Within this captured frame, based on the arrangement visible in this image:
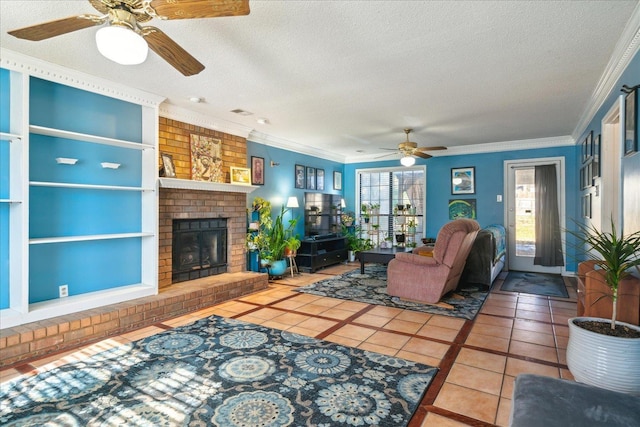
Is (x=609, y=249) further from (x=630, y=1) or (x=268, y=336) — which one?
(x=268, y=336)

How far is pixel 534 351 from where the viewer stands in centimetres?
281

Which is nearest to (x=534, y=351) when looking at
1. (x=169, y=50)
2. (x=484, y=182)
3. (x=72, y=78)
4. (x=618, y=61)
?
(x=618, y=61)

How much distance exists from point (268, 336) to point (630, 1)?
349 centimetres

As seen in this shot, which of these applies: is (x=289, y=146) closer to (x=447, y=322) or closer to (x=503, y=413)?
(x=447, y=322)

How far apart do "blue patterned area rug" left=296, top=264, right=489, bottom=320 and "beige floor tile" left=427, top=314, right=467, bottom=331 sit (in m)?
0.13

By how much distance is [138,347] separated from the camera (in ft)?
9.33

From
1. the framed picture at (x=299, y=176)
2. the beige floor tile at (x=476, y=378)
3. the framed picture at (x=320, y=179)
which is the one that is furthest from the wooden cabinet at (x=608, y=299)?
the framed picture at (x=320, y=179)

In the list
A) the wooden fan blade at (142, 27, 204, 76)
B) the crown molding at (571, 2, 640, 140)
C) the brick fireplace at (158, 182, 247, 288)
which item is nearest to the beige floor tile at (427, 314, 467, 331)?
the crown molding at (571, 2, 640, 140)

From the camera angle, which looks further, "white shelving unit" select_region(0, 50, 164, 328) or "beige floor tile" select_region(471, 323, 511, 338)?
"beige floor tile" select_region(471, 323, 511, 338)

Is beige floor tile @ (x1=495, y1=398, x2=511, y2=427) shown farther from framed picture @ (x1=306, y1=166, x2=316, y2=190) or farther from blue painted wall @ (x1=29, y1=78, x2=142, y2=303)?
framed picture @ (x1=306, y1=166, x2=316, y2=190)

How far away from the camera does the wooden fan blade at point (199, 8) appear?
1.56 m

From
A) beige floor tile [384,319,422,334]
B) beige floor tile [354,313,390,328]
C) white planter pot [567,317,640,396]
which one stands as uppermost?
white planter pot [567,317,640,396]

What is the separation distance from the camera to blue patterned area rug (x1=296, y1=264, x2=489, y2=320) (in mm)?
3939

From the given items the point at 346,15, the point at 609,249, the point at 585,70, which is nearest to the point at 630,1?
the point at 585,70
